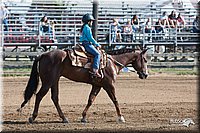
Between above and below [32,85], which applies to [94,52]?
above

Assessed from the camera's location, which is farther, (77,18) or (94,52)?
(77,18)

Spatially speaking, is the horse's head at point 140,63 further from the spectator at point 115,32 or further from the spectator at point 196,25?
the spectator at point 196,25

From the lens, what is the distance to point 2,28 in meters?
24.7

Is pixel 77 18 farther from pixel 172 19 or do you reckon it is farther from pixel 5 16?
pixel 172 19

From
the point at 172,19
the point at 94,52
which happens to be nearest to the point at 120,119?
the point at 94,52

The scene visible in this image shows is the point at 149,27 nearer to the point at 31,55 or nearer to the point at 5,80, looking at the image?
the point at 31,55

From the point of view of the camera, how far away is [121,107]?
14.4m

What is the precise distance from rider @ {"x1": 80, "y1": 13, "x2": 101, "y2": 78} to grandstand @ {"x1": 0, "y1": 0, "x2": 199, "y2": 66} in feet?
42.5

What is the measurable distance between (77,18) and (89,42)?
52.0 feet

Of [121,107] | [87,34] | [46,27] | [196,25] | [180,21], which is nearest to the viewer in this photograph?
[87,34]

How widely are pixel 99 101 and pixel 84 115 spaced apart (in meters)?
3.59

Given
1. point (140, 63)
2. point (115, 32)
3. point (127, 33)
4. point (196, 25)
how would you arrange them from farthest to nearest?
point (196, 25) → point (127, 33) → point (115, 32) → point (140, 63)

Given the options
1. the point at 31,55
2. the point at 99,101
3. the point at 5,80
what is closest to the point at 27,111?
the point at 99,101

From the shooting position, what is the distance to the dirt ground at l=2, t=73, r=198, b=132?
11.3 metres
